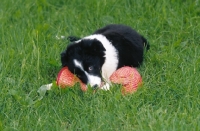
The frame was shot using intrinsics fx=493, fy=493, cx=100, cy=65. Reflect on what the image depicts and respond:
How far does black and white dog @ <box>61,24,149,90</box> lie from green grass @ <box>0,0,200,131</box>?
149 millimetres

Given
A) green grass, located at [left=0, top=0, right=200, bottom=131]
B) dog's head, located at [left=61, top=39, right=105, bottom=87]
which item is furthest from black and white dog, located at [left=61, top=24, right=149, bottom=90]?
green grass, located at [left=0, top=0, right=200, bottom=131]

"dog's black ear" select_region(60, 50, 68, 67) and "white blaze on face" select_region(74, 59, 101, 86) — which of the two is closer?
"white blaze on face" select_region(74, 59, 101, 86)

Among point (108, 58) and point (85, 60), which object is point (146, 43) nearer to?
point (108, 58)

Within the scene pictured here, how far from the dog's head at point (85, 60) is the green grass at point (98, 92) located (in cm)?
16

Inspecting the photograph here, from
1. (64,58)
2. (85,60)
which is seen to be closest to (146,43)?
(85,60)

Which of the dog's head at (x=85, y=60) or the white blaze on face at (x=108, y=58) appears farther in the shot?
the white blaze on face at (x=108, y=58)

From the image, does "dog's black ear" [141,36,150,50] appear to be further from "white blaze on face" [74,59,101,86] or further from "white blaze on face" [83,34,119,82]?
"white blaze on face" [74,59,101,86]

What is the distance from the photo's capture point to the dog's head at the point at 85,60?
191 inches

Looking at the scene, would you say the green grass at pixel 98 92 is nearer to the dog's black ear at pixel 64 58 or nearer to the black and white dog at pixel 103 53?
the black and white dog at pixel 103 53

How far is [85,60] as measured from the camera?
4.89 metres

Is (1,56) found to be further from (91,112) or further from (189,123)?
(189,123)

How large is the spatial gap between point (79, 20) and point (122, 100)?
2.12 metres

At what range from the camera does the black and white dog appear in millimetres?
4871

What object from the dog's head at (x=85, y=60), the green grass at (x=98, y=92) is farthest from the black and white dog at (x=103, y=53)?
the green grass at (x=98, y=92)
